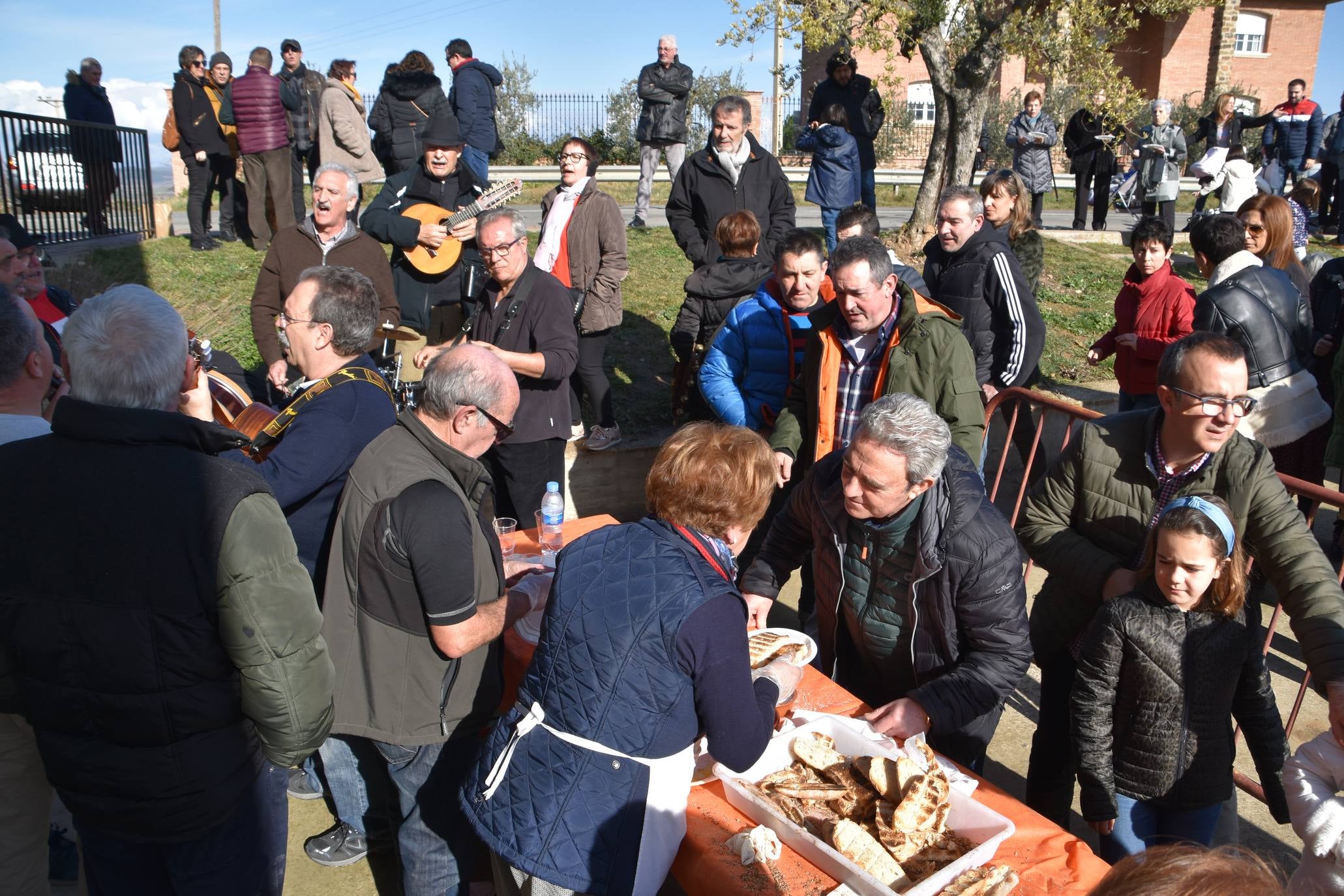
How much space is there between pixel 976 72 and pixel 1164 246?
19.5 ft

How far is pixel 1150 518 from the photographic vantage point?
296cm

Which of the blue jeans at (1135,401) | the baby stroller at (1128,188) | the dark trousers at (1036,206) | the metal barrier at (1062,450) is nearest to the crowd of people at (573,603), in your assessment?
the metal barrier at (1062,450)

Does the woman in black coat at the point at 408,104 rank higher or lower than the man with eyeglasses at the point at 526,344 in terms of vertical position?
higher

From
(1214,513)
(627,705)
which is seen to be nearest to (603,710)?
(627,705)

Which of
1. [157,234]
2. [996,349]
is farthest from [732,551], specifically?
[157,234]

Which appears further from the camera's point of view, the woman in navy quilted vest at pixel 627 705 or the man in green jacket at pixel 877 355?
the man in green jacket at pixel 877 355

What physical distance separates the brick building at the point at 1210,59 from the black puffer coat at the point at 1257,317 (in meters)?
26.4

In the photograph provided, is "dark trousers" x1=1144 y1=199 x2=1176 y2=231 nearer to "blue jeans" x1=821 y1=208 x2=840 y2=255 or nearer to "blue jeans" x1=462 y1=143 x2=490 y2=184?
"blue jeans" x1=821 y1=208 x2=840 y2=255

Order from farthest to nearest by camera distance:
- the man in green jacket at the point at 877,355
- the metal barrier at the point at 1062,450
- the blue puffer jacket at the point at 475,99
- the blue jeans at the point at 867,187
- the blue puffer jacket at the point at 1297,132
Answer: the blue puffer jacket at the point at 1297,132 < the blue jeans at the point at 867,187 < the blue puffer jacket at the point at 475,99 < the man in green jacket at the point at 877,355 < the metal barrier at the point at 1062,450

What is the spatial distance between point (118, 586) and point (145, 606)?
2.7 inches

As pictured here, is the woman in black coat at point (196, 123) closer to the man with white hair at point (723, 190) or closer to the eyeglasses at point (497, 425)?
the man with white hair at point (723, 190)

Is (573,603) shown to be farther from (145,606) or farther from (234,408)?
(234,408)

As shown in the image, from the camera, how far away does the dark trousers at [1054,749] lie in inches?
124

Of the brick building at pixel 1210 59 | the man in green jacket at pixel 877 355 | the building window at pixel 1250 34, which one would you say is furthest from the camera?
the building window at pixel 1250 34
